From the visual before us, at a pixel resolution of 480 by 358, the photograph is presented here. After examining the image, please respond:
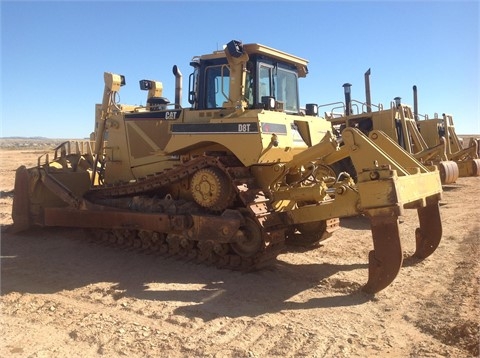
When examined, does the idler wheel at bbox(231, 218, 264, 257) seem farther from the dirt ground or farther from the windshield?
the windshield

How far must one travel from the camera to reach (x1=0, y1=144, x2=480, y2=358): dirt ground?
3.88 m

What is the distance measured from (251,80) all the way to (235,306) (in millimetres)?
3274

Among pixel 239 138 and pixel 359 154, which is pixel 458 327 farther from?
pixel 239 138

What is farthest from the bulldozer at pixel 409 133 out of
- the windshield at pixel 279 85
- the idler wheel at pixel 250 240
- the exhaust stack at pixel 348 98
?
the idler wheel at pixel 250 240

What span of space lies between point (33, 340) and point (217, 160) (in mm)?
3050

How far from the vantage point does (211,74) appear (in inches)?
264

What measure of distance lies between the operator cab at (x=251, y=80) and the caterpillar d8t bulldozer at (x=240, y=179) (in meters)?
0.02

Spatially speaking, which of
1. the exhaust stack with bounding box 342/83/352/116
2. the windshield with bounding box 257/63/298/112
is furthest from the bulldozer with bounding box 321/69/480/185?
the windshield with bounding box 257/63/298/112

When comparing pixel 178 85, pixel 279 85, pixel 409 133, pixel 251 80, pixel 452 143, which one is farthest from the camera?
pixel 452 143

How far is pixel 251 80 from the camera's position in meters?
6.39

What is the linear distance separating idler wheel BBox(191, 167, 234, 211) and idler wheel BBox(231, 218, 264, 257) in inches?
17.3

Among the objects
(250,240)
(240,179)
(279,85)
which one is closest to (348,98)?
(279,85)

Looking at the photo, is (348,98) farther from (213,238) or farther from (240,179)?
(213,238)

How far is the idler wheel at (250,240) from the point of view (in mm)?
5781
